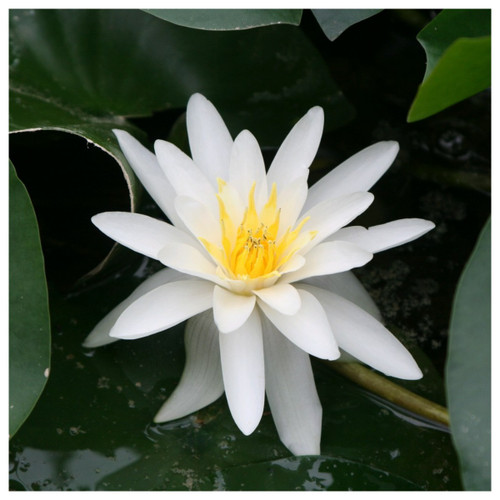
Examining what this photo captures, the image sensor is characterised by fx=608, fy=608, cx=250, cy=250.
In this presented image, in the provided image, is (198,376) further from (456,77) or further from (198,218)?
(456,77)

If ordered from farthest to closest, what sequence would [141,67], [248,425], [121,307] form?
1. [141,67]
2. [121,307]
3. [248,425]

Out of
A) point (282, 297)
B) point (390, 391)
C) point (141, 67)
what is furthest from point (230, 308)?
point (141, 67)

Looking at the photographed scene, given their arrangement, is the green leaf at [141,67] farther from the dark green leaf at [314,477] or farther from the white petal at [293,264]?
the dark green leaf at [314,477]

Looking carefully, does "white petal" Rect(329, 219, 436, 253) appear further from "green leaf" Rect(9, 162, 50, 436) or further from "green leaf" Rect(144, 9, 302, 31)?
"green leaf" Rect(9, 162, 50, 436)

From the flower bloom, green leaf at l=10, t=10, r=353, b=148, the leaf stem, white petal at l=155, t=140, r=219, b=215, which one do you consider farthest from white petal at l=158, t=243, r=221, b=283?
green leaf at l=10, t=10, r=353, b=148

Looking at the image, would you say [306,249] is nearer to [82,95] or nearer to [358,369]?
[358,369]

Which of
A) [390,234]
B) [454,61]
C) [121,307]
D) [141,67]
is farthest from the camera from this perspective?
[141,67]
